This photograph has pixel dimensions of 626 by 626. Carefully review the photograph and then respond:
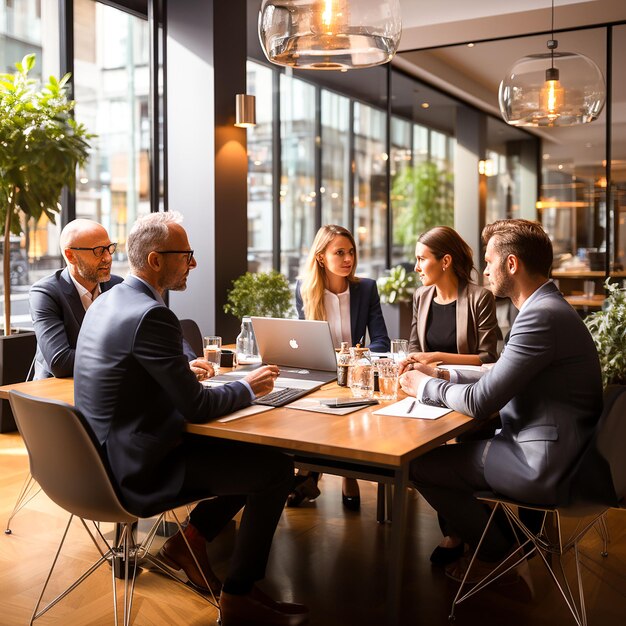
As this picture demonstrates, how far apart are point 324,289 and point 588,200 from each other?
4438 mm

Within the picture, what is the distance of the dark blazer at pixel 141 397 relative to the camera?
2578mm

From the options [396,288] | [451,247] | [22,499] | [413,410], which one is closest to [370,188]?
[396,288]

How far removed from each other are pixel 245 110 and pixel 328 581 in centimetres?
454

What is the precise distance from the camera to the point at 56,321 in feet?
12.4

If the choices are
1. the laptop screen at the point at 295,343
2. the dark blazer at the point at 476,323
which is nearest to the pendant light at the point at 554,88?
the dark blazer at the point at 476,323

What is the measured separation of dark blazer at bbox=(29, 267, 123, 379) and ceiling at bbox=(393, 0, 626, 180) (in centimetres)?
502

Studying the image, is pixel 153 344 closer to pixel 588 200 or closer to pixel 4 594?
pixel 4 594

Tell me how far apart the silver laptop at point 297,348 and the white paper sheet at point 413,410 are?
0.49 meters

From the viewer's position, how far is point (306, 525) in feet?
12.5

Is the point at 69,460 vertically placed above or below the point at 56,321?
below

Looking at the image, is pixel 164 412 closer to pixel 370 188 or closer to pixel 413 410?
pixel 413 410

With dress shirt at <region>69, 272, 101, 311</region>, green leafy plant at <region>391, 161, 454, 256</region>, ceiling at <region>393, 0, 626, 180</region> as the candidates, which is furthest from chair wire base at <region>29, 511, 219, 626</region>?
green leafy plant at <region>391, 161, 454, 256</region>

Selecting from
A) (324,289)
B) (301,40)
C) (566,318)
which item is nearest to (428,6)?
(324,289)

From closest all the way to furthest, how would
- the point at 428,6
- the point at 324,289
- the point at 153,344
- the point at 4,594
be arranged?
→ the point at 153,344, the point at 4,594, the point at 324,289, the point at 428,6
